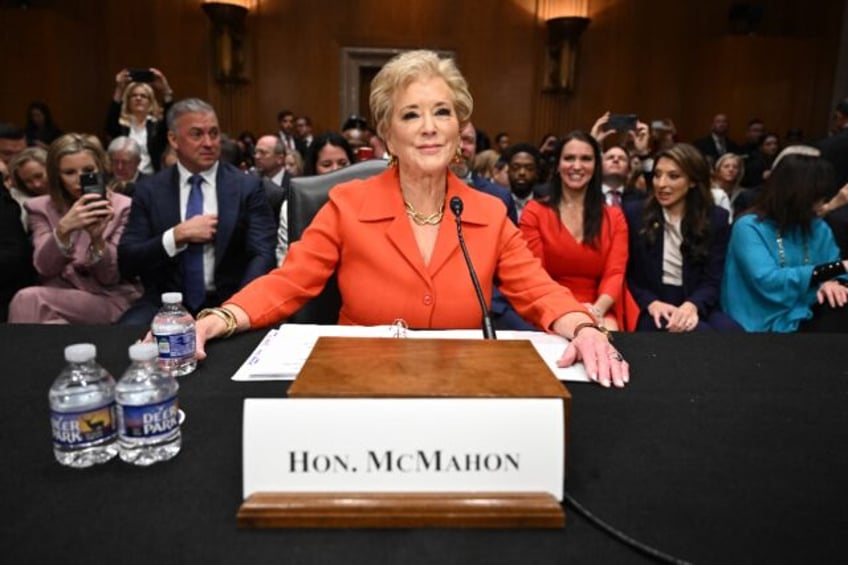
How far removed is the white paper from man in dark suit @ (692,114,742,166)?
7.58 metres

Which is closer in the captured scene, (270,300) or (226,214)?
(270,300)

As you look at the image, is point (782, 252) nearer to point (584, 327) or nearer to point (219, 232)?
point (584, 327)

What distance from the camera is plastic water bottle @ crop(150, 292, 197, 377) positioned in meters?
1.10

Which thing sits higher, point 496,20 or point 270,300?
point 496,20

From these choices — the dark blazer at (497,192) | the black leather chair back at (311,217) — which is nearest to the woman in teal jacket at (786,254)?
the dark blazer at (497,192)

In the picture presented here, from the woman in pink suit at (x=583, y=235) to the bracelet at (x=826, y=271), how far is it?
705mm

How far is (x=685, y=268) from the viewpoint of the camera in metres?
2.78

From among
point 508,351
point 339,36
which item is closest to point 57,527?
point 508,351

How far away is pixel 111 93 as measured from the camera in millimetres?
7746

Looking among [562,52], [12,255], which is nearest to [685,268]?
[12,255]

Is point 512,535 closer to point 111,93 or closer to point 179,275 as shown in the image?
point 179,275

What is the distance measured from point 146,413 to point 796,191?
2.69 meters

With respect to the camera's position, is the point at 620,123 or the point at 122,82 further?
the point at 122,82

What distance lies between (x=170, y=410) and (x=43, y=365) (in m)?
0.53
